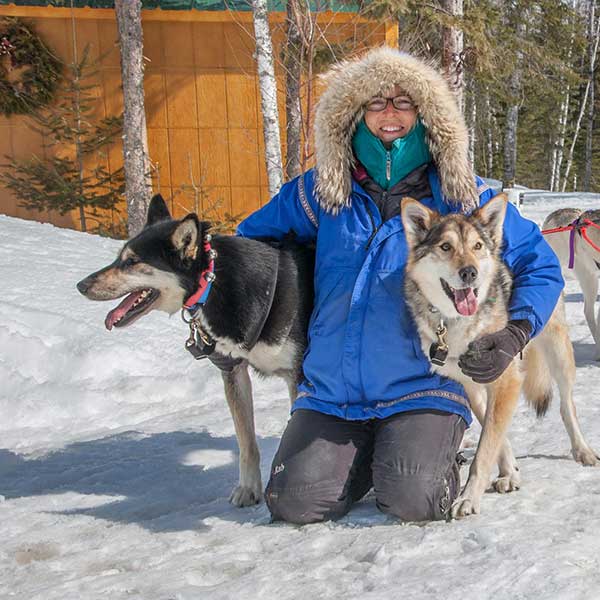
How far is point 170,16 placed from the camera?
995 cm

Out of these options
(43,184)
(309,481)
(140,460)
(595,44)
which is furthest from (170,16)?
(595,44)

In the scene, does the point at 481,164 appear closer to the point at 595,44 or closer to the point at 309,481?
the point at 595,44

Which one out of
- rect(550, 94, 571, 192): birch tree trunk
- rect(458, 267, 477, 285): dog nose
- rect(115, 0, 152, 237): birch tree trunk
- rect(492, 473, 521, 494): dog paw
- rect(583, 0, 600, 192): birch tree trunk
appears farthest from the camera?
rect(550, 94, 571, 192): birch tree trunk

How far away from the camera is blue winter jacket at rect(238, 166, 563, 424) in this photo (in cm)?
258

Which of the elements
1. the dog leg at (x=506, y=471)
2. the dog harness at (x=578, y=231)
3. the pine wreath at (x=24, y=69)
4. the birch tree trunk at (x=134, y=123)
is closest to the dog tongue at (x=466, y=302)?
the dog leg at (x=506, y=471)

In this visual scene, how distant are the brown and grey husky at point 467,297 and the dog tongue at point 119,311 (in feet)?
3.53

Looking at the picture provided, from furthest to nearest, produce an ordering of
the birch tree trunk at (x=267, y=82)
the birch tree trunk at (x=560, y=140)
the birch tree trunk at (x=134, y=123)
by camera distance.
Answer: the birch tree trunk at (x=560, y=140) → the birch tree trunk at (x=134, y=123) → the birch tree trunk at (x=267, y=82)

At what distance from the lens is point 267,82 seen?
788cm

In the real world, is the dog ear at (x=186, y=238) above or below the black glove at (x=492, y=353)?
above

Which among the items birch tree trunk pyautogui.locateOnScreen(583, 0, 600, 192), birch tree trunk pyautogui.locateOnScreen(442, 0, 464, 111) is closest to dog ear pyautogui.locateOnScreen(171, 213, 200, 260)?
birch tree trunk pyautogui.locateOnScreen(442, 0, 464, 111)

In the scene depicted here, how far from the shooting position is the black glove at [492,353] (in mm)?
2311

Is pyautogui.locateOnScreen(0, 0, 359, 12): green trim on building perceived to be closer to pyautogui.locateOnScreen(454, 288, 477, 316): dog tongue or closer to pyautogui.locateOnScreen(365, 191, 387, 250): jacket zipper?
pyautogui.locateOnScreen(365, 191, 387, 250): jacket zipper

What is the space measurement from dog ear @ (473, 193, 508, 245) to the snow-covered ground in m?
0.96

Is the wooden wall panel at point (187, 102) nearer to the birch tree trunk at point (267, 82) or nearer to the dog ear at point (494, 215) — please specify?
the birch tree trunk at point (267, 82)
